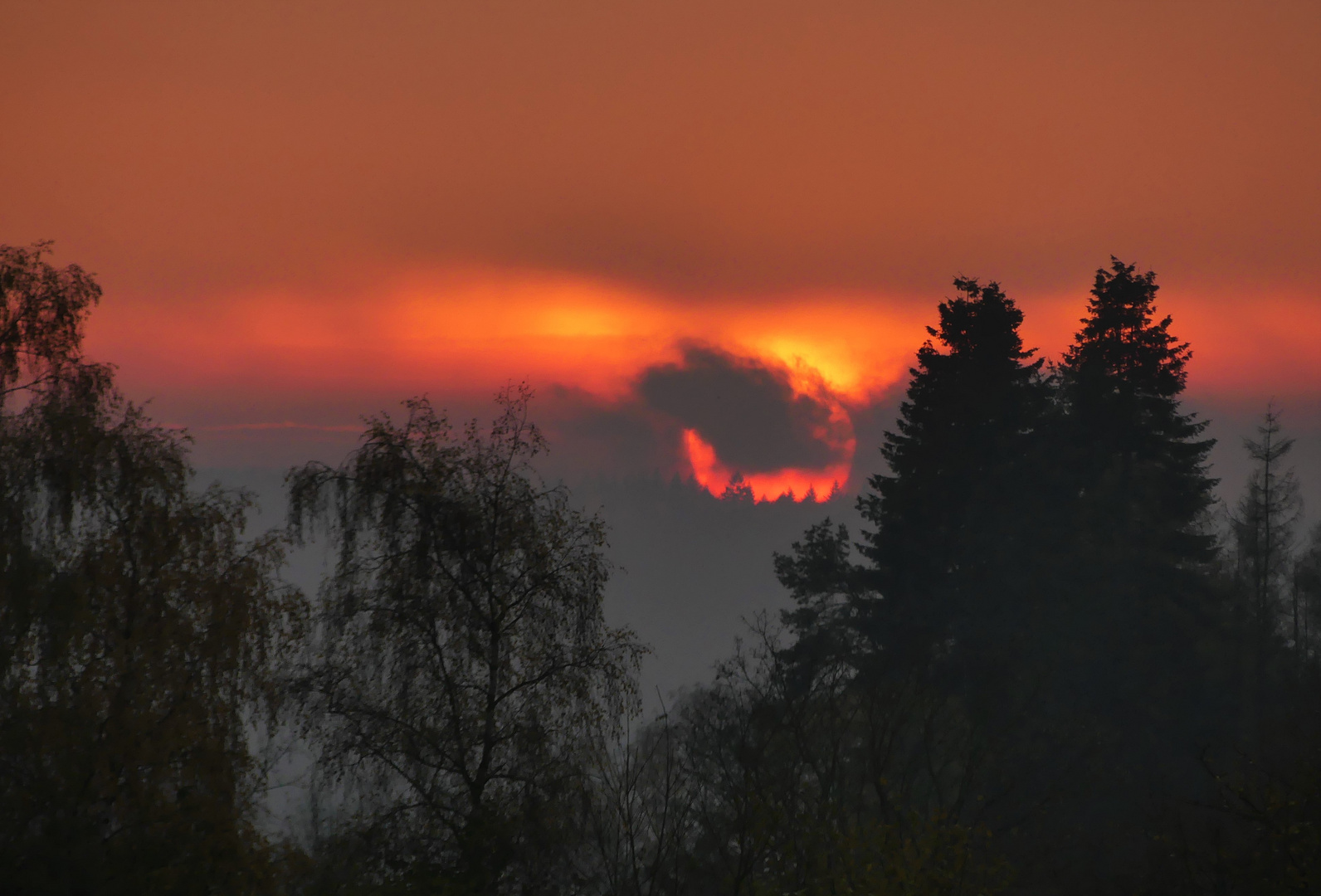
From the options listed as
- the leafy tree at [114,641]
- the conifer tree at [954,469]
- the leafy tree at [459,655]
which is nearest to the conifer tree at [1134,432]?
the conifer tree at [954,469]

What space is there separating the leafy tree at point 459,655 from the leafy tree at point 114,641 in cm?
153

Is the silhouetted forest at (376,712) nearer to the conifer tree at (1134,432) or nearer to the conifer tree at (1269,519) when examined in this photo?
the conifer tree at (1134,432)

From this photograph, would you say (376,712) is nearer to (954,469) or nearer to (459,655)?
(459,655)

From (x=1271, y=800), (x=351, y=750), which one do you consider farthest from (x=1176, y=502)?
(x=351, y=750)

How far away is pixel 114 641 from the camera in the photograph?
18750 mm

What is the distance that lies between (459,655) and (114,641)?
20.5 feet

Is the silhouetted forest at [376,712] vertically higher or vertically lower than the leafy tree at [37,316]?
lower

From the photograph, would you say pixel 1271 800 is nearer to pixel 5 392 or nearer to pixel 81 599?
pixel 81 599

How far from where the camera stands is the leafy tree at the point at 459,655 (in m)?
20.3

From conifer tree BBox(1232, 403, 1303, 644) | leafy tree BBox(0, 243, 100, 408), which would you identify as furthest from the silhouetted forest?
conifer tree BBox(1232, 403, 1303, 644)

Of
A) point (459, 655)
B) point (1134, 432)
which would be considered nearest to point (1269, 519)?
point (1134, 432)

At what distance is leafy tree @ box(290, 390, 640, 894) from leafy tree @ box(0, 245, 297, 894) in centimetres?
153

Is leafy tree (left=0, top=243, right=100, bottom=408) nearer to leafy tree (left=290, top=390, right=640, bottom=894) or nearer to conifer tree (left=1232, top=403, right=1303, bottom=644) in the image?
leafy tree (left=290, top=390, right=640, bottom=894)

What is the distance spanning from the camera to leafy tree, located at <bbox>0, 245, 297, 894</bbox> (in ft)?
53.5
